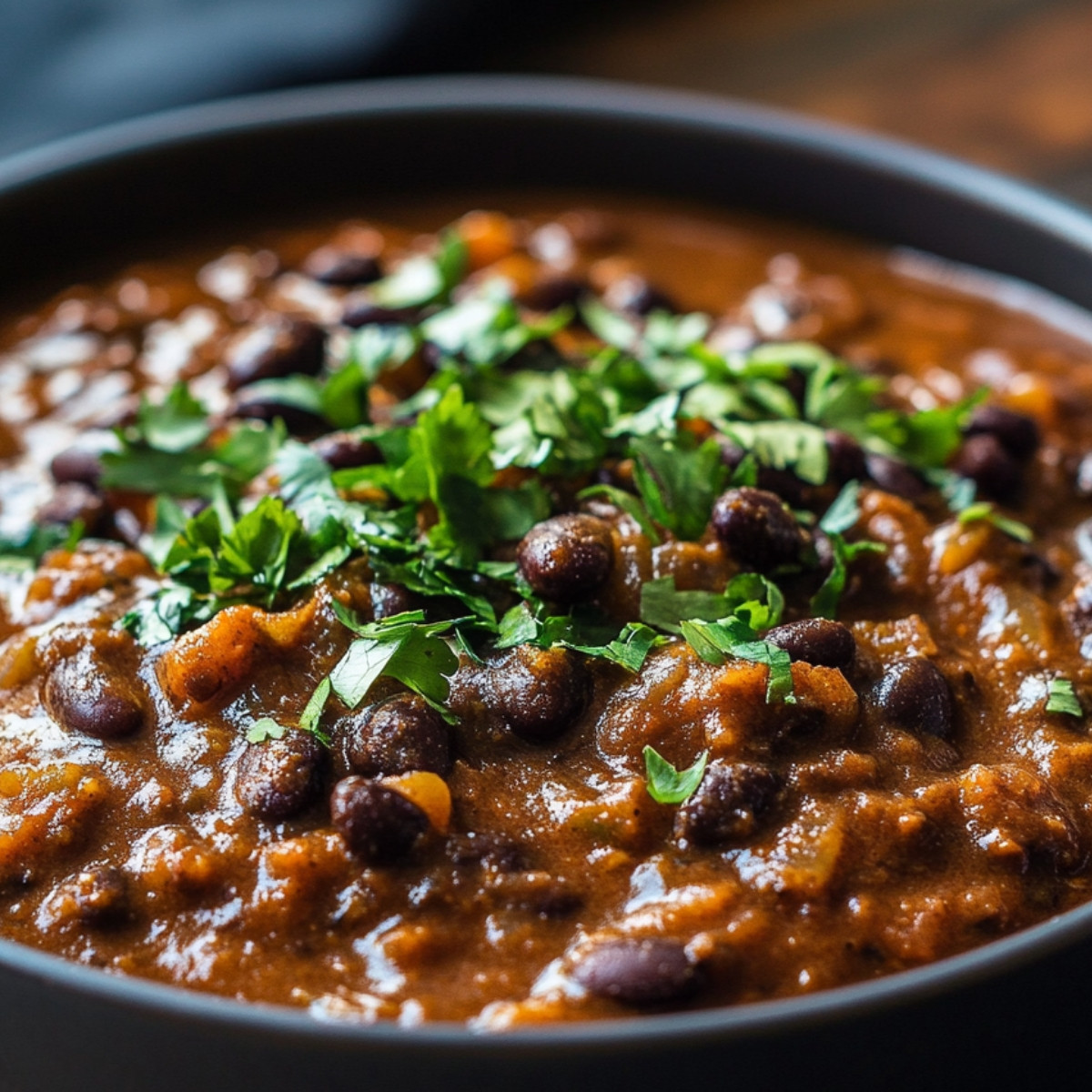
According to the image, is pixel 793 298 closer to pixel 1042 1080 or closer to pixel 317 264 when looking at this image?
pixel 317 264

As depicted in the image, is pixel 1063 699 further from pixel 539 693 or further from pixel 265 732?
pixel 265 732

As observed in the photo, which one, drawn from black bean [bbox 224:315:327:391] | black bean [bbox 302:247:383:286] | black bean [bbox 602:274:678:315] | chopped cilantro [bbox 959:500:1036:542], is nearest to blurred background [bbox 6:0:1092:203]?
black bean [bbox 302:247:383:286]

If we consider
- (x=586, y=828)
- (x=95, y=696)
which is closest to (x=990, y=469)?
(x=586, y=828)

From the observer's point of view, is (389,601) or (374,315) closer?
(389,601)

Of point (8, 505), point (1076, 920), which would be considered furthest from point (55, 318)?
point (1076, 920)

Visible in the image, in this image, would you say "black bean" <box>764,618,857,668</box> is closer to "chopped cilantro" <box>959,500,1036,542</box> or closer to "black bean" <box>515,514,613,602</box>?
"black bean" <box>515,514,613,602</box>

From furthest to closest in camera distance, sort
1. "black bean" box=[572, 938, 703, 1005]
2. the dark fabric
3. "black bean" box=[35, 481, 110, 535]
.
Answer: the dark fabric
"black bean" box=[35, 481, 110, 535]
"black bean" box=[572, 938, 703, 1005]
